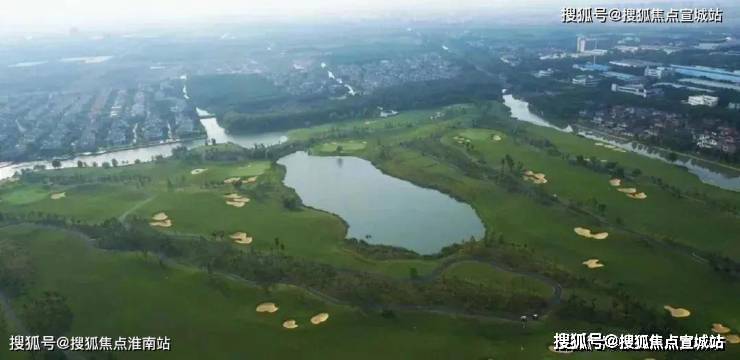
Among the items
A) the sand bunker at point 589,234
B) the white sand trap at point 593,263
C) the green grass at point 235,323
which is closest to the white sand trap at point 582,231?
the sand bunker at point 589,234

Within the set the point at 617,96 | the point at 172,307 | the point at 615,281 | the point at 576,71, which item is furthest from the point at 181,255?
the point at 576,71

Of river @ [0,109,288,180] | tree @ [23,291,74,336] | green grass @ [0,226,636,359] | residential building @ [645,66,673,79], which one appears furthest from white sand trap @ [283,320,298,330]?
residential building @ [645,66,673,79]

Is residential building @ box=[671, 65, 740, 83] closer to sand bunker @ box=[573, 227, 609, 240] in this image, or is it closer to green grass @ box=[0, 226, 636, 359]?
sand bunker @ box=[573, 227, 609, 240]

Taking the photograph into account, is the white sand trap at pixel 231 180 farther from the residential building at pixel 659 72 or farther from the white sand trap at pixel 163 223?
the residential building at pixel 659 72

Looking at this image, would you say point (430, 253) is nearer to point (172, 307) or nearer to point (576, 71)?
point (172, 307)

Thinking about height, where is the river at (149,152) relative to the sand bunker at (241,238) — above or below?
above

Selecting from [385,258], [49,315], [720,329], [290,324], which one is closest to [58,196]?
[49,315]

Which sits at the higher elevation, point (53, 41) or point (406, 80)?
point (53, 41)
